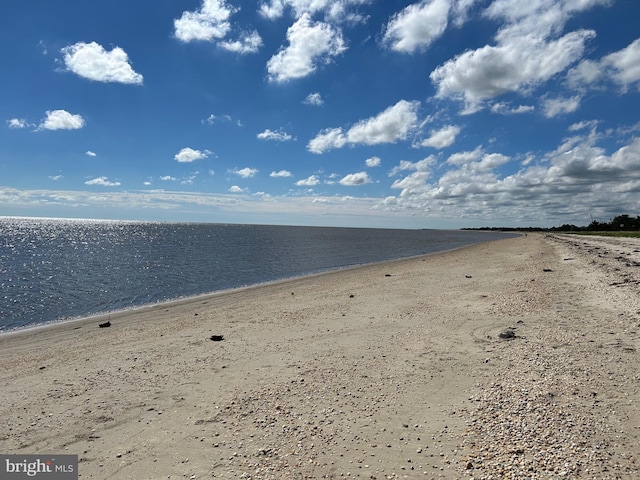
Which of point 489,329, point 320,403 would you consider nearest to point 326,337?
point 320,403

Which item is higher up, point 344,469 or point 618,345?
point 618,345

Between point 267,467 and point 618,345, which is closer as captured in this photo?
point 267,467

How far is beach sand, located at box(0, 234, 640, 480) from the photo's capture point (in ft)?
16.9

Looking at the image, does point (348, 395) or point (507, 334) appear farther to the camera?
point (507, 334)

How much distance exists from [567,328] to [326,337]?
24.4 ft

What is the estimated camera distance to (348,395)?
725cm

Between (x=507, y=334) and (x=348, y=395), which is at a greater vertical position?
(x=507, y=334)

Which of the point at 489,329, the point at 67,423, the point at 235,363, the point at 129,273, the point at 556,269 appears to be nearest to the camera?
the point at 67,423

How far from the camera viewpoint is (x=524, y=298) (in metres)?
15.2

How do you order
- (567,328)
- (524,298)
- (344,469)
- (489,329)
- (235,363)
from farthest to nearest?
(524,298)
(489,329)
(567,328)
(235,363)
(344,469)

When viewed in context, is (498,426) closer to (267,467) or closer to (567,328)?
(267,467)

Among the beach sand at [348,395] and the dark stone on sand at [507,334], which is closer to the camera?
the beach sand at [348,395]

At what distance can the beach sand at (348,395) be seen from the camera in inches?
203

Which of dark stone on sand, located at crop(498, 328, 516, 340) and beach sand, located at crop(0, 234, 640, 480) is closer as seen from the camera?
beach sand, located at crop(0, 234, 640, 480)
